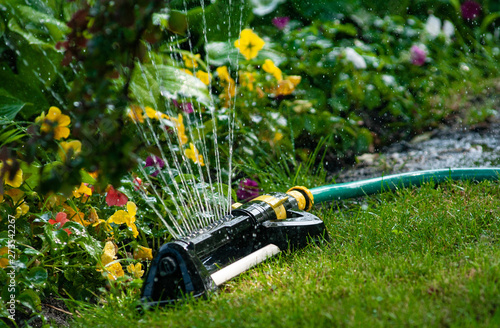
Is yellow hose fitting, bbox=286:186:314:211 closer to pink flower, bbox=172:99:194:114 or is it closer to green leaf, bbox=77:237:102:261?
green leaf, bbox=77:237:102:261

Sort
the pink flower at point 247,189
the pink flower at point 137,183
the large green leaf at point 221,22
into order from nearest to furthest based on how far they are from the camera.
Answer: the pink flower at point 137,183
the pink flower at point 247,189
the large green leaf at point 221,22

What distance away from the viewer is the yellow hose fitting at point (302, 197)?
2012mm

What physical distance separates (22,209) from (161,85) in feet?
3.22

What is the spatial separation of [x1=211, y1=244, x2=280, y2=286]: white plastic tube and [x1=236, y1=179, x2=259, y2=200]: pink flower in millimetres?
774

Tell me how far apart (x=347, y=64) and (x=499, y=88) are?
175 cm

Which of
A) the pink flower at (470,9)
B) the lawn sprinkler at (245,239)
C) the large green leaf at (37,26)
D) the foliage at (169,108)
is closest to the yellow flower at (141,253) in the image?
the foliage at (169,108)

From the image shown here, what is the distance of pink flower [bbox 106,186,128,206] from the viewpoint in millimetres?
1836

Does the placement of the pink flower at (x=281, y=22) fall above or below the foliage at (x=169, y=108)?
above

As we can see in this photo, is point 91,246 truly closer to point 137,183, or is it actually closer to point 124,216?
point 124,216

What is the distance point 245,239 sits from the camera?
175 centimetres

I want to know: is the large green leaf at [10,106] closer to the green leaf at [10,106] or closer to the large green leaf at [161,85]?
the green leaf at [10,106]

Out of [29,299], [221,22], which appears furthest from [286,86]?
[29,299]

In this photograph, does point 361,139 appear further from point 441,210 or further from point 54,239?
point 54,239

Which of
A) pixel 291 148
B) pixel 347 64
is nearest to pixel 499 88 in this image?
pixel 347 64
